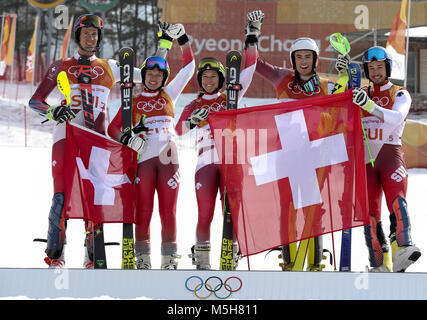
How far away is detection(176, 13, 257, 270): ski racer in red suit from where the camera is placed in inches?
193

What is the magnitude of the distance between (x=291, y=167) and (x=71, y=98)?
177cm

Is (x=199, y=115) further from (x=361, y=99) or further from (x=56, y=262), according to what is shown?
(x=56, y=262)

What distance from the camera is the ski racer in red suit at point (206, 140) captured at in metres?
4.91

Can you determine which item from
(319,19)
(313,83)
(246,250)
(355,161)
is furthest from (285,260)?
(319,19)

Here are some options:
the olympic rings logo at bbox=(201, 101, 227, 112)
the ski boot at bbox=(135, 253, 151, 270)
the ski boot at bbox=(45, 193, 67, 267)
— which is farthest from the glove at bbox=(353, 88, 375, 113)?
the ski boot at bbox=(45, 193, 67, 267)

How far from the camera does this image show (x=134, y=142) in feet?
15.6

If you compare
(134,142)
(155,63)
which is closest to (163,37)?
(155,63)

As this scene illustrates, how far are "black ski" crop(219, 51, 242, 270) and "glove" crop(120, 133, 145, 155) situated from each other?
2.27ft

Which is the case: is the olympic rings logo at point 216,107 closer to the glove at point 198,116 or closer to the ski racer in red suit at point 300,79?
the glove at point 198,116

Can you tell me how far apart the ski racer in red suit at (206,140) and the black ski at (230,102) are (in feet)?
0.35

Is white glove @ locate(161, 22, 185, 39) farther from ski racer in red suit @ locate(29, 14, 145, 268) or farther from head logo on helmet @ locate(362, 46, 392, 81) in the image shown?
head logo on helmet @ locate(362, 46, 392, 81)

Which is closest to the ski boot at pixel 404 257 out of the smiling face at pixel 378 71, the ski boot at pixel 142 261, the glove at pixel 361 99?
the glove at pixel 361 99

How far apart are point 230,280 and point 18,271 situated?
139cm
